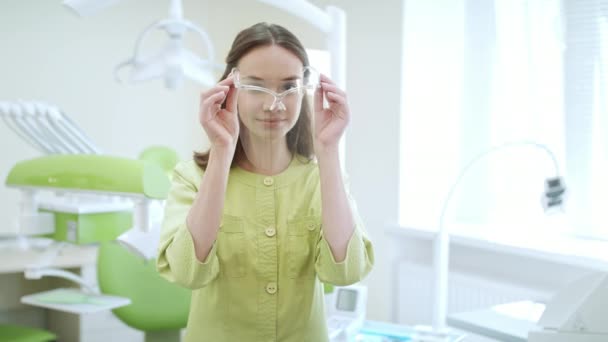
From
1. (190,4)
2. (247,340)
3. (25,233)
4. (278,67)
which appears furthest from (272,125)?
(190,4)

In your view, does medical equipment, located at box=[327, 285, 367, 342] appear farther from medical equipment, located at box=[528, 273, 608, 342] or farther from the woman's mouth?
the woman's mouth

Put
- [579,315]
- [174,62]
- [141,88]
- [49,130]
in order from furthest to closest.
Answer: [141,88]
[174,62]
[49,130]
[579,315]

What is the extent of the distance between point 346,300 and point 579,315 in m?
0.70

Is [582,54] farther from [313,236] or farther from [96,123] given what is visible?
[96,123]

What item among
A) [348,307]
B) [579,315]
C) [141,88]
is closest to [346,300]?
[348,307]

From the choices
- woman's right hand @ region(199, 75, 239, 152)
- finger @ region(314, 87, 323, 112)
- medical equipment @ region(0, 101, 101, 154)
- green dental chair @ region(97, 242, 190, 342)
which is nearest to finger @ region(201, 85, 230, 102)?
woman's right hand @ region(199, 75, 239, 152)

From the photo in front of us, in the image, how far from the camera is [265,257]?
1.17 metres

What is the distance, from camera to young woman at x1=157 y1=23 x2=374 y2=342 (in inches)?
41.8

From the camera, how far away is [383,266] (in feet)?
9.70

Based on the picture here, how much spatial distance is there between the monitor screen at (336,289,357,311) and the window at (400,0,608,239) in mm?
1136

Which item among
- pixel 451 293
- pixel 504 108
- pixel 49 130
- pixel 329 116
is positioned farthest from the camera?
pixel 504 108

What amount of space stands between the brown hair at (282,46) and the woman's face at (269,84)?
14mm

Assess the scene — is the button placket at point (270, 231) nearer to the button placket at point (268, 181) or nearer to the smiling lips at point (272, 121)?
the button placket at point (268, 181)

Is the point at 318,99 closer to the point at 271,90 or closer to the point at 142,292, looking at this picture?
the point at 271,90
